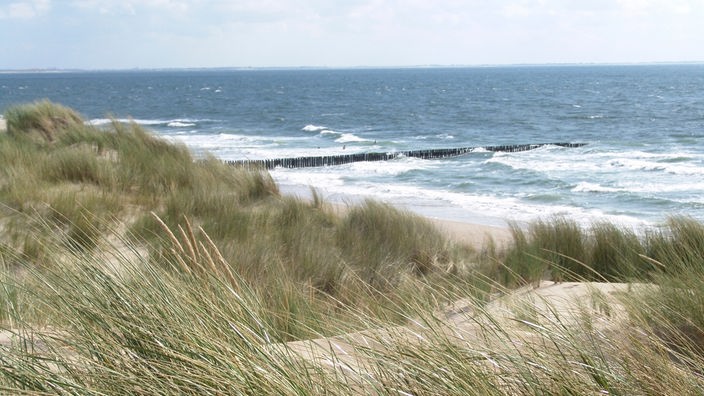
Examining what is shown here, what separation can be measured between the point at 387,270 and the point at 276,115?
Result: 44.1 metres

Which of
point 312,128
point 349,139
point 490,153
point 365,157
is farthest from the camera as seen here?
point 312,128

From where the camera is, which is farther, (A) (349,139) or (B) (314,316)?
(A) (349,139)

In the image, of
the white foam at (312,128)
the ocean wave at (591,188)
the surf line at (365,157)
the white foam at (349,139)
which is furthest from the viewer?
the white foam at (312,128)

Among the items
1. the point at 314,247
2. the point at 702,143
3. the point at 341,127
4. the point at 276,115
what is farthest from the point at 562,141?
the point at 314,247

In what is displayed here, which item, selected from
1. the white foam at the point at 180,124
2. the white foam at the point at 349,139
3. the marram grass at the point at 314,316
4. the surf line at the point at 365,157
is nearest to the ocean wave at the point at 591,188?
the surf line at the point at 365,157

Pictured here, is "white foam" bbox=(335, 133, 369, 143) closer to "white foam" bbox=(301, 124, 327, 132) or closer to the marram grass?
"white foam" bbox=(301, 124, 327, 132)

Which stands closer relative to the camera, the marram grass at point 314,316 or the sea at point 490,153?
the marram grass at point 314,316

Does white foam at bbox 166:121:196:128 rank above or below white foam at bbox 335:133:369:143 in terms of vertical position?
below

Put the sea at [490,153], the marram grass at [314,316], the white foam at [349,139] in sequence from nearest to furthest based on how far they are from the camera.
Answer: the marram grass at [314,316] → the sea at [490,153] → the white foam at [349,139]

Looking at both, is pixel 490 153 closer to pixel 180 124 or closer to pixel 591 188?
pixel 591 188

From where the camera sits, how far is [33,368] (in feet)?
7.94

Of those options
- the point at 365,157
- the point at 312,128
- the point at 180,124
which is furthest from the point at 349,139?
the point at 180,124

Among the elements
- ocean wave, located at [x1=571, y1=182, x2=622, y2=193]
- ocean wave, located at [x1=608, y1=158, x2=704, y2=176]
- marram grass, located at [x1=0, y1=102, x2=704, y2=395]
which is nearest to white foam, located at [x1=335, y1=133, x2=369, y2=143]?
ocean wave, located at [x1=608, y1=158, x2=704, y2=176]

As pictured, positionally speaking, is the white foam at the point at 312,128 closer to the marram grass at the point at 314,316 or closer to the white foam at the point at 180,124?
the white foam at the point at 180,124
